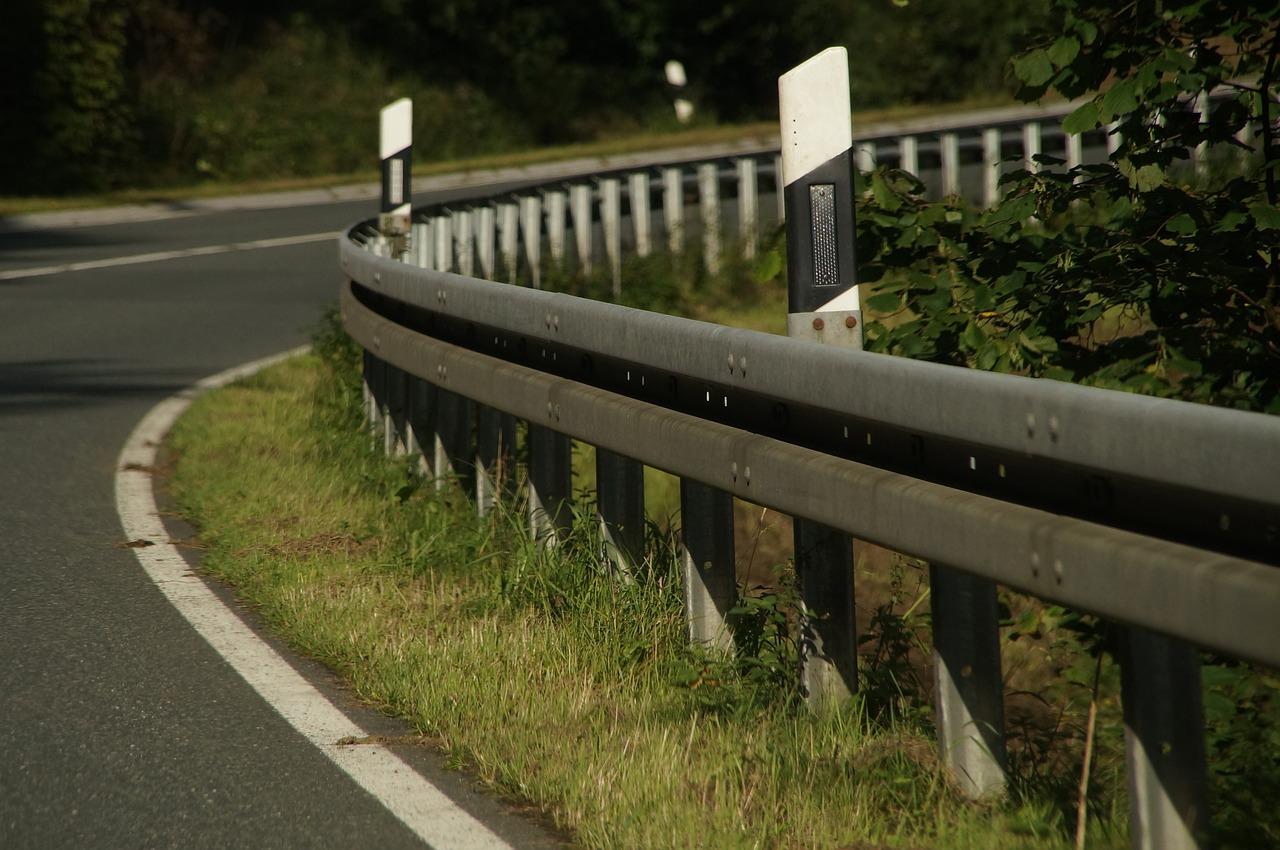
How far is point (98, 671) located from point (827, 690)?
2174mm

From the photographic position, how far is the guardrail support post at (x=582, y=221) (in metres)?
14.0

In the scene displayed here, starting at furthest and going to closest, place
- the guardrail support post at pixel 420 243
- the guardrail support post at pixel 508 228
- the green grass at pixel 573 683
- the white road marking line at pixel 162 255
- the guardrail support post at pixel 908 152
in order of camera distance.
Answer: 1. the guardrail support post at pixel 908 152
2. the white road marking line at pixel 162 255
3. the guardrail support post at pixel 508 228
4. the guardrail support post at pixel 420 243
5. the green grass at pixel 573 683

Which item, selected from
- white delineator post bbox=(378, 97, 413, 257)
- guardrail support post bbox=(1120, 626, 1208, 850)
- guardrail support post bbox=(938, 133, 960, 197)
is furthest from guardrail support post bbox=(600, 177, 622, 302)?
guardrail support post bbox=(1120, 626, 1208, 850)

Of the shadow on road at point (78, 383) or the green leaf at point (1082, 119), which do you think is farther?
the shadow on road at point (78, 383)

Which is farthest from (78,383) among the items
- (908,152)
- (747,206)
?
(908,152)

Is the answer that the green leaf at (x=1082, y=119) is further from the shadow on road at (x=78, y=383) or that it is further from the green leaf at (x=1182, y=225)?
the shadow on road at (x=78, y=383)

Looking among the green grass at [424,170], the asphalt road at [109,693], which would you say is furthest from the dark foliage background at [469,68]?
the asphalt road at [109,693]

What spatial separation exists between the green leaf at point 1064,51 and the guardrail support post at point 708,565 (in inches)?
65.9

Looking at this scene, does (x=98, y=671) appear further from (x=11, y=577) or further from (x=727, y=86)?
(x=727, y=86)

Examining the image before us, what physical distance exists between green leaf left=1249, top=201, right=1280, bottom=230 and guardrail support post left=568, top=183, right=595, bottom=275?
922 centimetres

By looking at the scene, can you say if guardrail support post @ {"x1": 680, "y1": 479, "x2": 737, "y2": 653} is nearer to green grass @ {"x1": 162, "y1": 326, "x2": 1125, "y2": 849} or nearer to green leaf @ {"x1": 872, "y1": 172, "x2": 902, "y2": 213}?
green grass @ {"x1": 162, "y1": 326, "x2": 1125, "y2": 849}

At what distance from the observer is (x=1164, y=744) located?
3199 millimetres

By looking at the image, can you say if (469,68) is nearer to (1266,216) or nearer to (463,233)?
(463,233)

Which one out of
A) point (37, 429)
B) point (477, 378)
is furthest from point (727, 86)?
point (477, 378)
